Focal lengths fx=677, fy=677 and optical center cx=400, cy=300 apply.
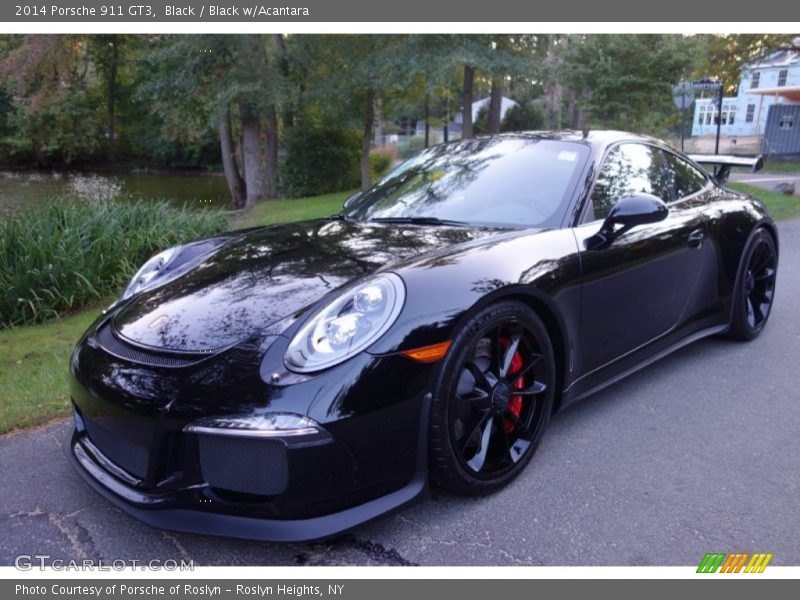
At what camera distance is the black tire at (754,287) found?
4221mm

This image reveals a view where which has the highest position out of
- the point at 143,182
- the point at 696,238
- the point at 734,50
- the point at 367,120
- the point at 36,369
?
the point at 734,50

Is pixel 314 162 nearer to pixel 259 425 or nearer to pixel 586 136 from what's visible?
pixel 586 136

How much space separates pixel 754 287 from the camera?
4.53 m

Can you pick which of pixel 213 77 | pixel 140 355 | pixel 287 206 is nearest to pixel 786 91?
pixel 287 206

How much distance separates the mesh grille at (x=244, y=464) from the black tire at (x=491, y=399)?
535mm

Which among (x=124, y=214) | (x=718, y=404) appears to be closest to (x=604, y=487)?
(x=718, y=404)

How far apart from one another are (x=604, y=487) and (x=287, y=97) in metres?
17.3

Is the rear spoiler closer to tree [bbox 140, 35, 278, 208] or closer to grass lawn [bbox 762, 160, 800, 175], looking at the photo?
tree [bbox 140, 35, 278, 208]

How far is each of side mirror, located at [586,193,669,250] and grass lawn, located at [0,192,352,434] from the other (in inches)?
109

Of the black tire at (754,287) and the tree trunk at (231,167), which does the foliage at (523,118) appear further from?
the black tire at (754,287)

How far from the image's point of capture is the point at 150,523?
2102mm

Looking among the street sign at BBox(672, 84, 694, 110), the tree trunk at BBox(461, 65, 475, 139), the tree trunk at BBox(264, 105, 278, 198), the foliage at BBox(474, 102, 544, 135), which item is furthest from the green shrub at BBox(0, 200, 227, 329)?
the foliage at BBox(474, 102, 544, 135)

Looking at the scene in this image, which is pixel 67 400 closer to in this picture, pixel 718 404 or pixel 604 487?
pixel 604 487

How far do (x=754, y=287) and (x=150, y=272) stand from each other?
12.4 ft
